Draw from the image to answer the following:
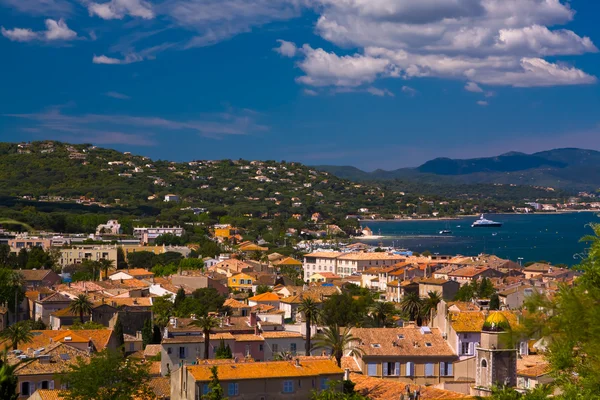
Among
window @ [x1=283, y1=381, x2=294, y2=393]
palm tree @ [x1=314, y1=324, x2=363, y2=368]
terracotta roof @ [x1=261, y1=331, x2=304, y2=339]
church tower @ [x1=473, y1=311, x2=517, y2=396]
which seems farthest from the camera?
terracotta roof @ [x1=261, y1=331, x2=304, y2=339]

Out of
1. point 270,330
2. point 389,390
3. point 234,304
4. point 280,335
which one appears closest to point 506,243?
point 234,304

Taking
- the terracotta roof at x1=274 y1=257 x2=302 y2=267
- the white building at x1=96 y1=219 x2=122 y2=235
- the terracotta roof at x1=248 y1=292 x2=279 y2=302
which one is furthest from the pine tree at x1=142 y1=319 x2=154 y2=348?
the white building at x1=96 y1=219 x2=122 y2=235

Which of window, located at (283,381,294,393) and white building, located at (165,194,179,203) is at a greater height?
white building, located at (165,194,179,203)

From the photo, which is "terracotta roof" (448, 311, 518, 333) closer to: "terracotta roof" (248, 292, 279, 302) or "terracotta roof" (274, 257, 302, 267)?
"terracotta roof" (248, 292, 279, 302)

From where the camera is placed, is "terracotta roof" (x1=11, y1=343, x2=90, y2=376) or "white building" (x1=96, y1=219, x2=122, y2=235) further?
"white building" (x1=96, y1=219, x2=122, y2=235)

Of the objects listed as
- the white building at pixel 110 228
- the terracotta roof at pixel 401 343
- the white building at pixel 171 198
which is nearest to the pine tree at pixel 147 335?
the terracotta roof at pixel 401 343

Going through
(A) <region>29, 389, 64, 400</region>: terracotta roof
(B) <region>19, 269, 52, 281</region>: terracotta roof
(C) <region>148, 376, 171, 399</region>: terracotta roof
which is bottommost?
(B) <region>19, 269, 52, 281</region>: terracotta roof

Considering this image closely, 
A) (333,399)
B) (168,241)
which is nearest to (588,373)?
(333,399)
